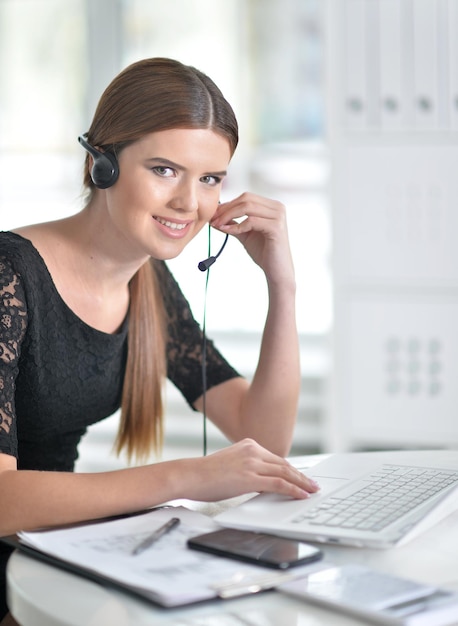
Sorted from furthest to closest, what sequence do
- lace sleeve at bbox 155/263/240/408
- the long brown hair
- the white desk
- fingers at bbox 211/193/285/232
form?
lace sleeve at bbox 155/263/240/408 < fingers at bbox 211/193/285/232 < the long brown hair < the white desk

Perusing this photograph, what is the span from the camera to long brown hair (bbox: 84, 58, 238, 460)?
1421 mm

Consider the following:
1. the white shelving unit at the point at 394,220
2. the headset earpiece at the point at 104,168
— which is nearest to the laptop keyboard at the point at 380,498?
the headset earpiece at the point at 104,168

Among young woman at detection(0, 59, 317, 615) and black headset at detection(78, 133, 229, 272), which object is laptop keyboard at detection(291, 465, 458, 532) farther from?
black headset at detection(78, 133, 229, 272)

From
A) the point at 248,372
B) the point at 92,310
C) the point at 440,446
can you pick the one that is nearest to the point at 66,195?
the point at 248,372

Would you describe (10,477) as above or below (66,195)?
below

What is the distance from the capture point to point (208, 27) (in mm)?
3789

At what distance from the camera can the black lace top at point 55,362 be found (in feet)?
4.67

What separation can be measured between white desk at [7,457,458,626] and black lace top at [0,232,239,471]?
39cm

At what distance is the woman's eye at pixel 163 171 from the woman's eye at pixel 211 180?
2.3 inches

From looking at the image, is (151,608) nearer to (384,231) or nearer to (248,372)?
(384,231)

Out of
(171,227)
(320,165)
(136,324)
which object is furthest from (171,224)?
(320,165)

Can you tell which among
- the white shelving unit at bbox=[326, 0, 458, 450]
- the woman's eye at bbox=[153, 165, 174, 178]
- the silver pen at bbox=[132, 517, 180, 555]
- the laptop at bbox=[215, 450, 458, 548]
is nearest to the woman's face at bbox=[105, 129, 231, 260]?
the woman's eye at bbox=[153, 165, 174, 178]

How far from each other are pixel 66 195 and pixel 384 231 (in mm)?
1551

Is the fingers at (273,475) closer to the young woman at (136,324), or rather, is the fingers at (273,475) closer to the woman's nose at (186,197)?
the young woman at (136,324)
